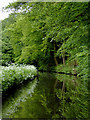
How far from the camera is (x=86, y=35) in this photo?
239 inches

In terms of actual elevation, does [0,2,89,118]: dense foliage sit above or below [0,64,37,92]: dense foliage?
above

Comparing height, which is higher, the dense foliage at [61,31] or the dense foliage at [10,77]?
the dense foliage at [61,31]

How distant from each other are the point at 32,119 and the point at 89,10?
524cm

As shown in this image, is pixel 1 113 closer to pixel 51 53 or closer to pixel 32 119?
pixel 32 119

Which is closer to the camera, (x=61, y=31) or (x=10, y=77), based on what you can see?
(x=10, y=77)

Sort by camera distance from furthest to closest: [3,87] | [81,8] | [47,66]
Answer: [47,66] < [81,8] < [3,87]

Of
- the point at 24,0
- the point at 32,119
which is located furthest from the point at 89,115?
the point at 24,0

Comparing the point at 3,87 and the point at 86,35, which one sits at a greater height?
the point at 86,35

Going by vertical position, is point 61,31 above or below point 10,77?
above

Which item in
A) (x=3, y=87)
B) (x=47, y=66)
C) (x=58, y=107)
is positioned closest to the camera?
(x=58, y=107)

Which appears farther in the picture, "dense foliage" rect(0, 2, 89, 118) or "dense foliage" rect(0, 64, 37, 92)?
"dense foliage" rect(0, 2, 89, 118)

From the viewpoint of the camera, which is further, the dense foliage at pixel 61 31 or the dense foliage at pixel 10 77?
the dense foliage at pixel 61 31

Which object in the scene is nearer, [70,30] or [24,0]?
[70,30]

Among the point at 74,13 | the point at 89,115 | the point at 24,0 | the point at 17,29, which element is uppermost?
the point at 17,29
